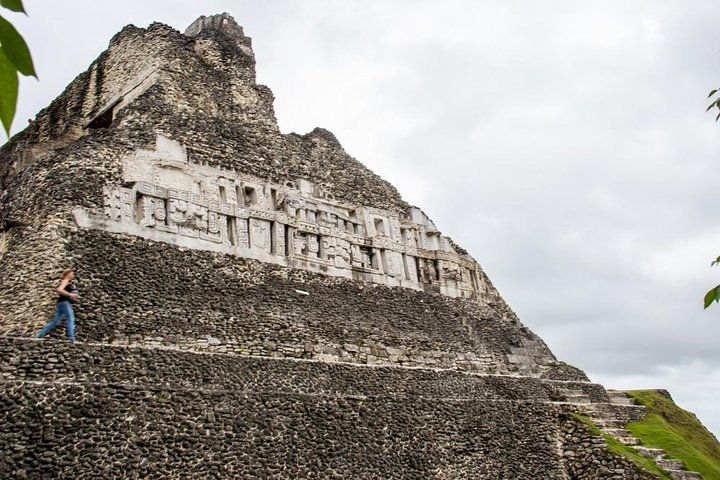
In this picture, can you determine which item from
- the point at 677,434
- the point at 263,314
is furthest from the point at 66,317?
the point at 677,434

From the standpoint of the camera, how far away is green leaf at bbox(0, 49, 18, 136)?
175 cm

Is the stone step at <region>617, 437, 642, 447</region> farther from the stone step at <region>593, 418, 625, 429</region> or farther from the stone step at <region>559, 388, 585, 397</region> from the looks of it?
the stone step at <region>559, 388, 585, 397</region>

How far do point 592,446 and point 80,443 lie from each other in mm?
10680

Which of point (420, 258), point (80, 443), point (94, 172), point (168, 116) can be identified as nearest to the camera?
point (80, 443)

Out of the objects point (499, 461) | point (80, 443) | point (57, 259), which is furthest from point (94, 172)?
point (499, 461)

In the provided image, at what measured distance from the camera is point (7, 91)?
181cm

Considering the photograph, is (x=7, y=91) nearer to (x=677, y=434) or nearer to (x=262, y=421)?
(x=262, y=421)

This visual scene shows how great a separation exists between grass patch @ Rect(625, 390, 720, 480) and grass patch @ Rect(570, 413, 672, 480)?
2.61ft

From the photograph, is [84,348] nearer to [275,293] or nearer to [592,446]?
[275,293]

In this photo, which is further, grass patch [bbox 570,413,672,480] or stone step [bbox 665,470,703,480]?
stone step [bbox 665,470,703,480]

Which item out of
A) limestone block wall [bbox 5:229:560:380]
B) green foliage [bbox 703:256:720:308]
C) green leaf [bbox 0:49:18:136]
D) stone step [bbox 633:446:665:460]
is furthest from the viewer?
stone step [bbox 633:446:665:460]

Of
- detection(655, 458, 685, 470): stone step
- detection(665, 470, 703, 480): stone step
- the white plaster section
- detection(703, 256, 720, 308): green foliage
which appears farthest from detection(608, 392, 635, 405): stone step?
detection(703, 256, 720, 308): green foliage

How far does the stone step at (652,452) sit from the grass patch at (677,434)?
217mm

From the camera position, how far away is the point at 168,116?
16.7 meters
